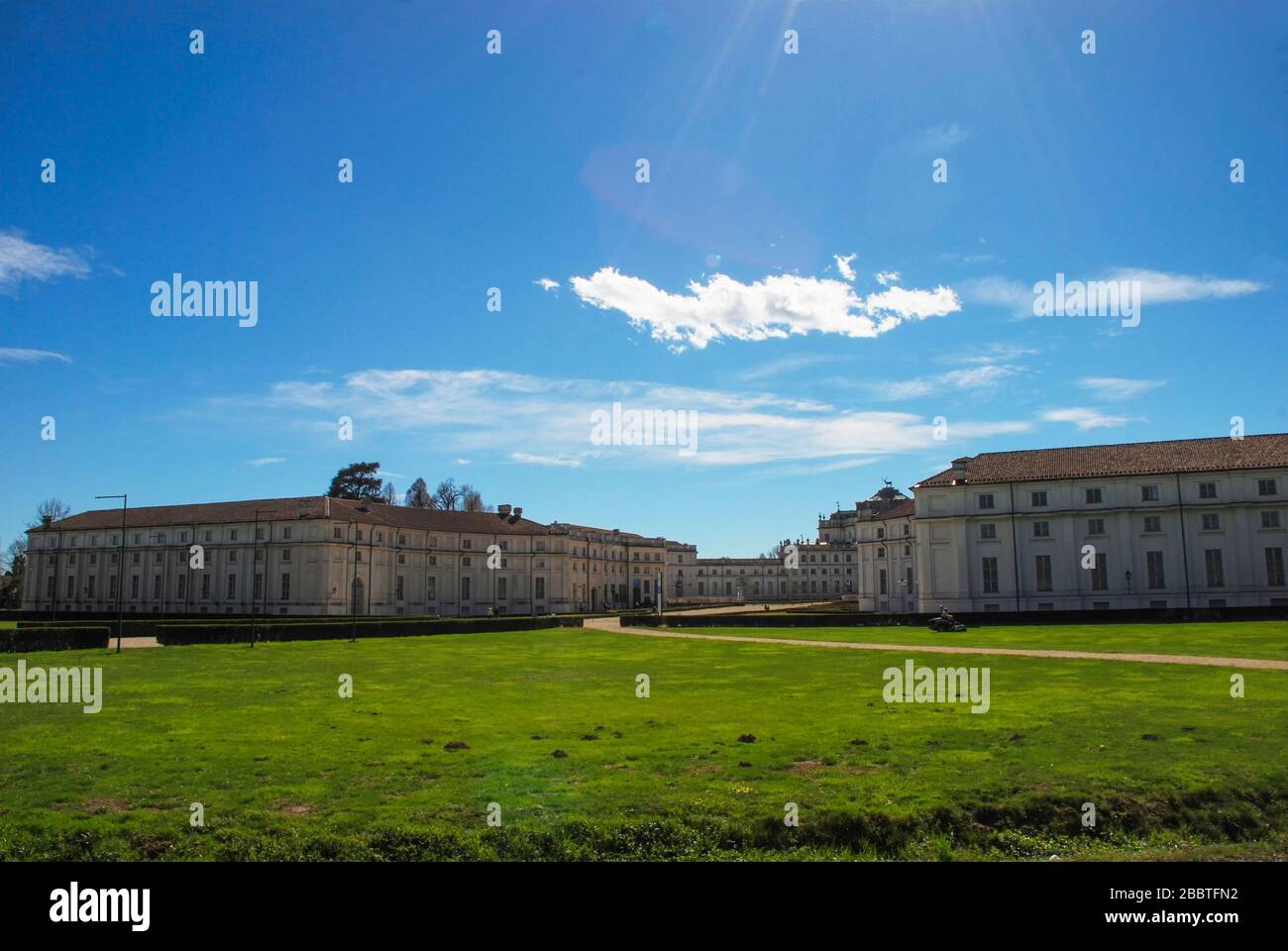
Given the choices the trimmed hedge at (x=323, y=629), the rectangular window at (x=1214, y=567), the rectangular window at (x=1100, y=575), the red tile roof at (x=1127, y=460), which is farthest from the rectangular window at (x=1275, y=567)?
the trimmed hedge at (x=323, y=629)

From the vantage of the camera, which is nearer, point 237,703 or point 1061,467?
point 237,703

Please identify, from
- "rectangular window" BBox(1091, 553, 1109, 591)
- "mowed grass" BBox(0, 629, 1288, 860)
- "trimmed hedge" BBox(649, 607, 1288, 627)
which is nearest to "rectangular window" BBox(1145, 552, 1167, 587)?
"rectangular window" BBox(1091, 553, 1109, 591)

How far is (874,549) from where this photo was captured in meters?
86.9

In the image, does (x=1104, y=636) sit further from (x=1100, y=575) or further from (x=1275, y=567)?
(x=1275, y=567)

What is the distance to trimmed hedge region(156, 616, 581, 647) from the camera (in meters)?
43.9

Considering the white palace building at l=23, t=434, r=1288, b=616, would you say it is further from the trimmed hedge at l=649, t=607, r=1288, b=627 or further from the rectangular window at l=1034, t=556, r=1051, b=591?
the trimmed hedge at l=649, t=607, r=1288, b=627

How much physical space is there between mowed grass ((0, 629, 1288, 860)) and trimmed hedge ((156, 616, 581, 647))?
2434cm

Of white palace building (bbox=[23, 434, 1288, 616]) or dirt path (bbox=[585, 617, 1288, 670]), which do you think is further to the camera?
white palace building (bbox=[23, 434, 1288, 616])

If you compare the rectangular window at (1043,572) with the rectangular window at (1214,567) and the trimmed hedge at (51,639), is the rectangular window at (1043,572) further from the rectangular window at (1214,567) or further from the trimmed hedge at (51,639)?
the trimmed hedge at (51,639)

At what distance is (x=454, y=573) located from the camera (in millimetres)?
99000

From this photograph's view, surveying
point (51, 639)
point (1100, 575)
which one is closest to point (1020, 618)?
point (1100, 575)

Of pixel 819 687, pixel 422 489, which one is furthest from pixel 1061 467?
pixel 422 489
